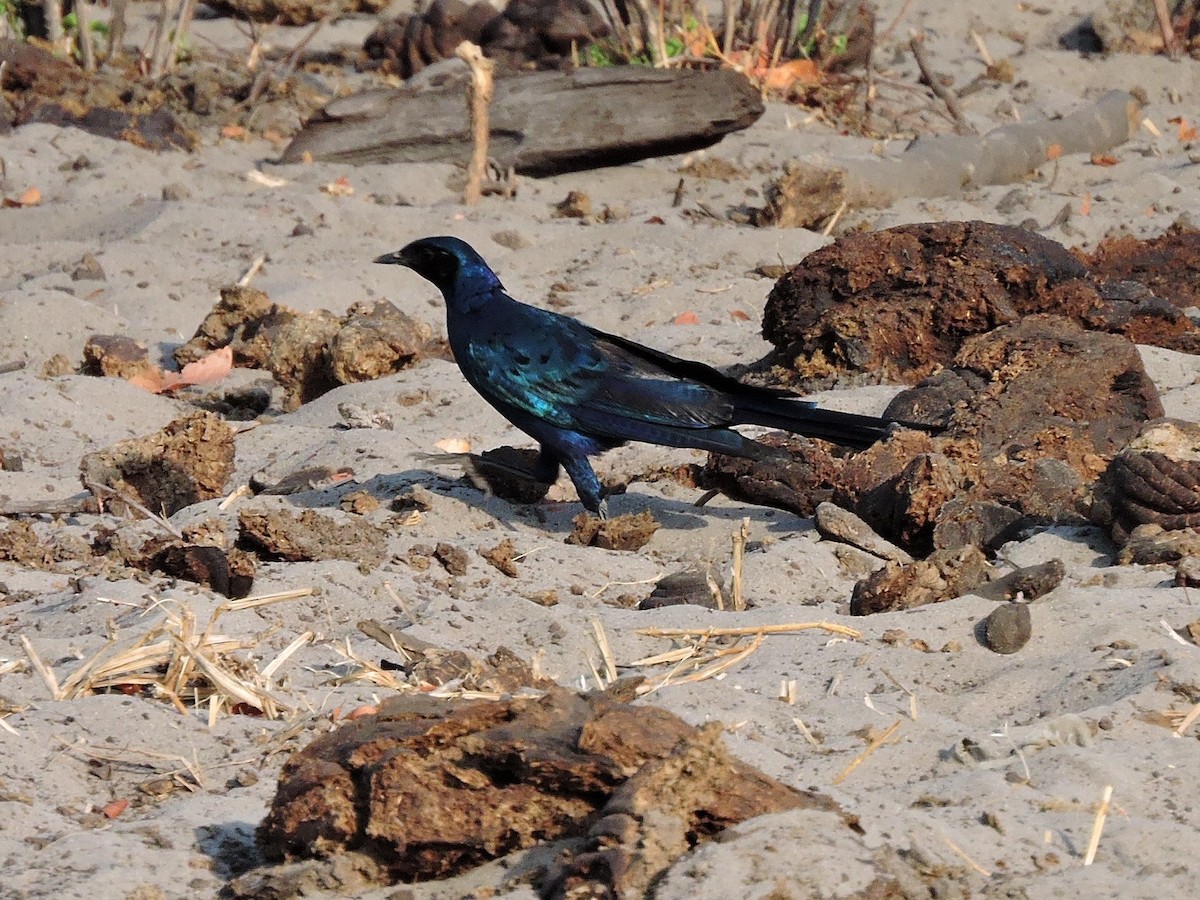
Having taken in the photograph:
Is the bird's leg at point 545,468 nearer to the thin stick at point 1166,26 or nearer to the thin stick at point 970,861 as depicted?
the thin stick at point 970,861

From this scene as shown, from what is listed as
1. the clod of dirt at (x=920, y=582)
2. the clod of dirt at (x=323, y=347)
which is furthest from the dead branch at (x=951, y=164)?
the clod of dirt at (x=920, y=582)

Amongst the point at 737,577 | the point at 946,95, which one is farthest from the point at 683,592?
the point at 946,95

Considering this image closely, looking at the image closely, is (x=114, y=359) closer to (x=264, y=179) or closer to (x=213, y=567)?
(x=213, y=567)

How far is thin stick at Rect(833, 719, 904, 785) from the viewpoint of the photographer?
315 cm

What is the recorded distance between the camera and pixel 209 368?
23.2ft

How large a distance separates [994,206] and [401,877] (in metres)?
7.21

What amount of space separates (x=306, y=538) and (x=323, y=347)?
87.3 inches

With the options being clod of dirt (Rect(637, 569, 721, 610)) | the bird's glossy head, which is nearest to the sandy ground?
clod of dirt (Rect(637, 569, 721, 610))

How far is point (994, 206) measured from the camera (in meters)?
9.16

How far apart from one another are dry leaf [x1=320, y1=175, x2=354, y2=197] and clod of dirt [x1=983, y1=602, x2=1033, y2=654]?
20.1 feet

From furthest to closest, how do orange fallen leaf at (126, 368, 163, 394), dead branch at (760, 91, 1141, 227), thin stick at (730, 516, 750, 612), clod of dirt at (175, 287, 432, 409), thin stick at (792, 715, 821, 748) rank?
dead branch at (760, 91, 1141, 227), orange fallen leaf at (126, 368, 163, 394), clod of dirt at (175, 287, 432, 409), thin stick at (730, 516, 750, 612), thin stick at (792, 715, 821, 748)

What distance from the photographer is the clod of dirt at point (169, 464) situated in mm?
5523

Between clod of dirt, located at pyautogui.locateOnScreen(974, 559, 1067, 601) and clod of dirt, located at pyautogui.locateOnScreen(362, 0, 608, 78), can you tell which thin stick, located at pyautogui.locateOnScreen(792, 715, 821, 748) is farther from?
clod of dirt, located at pyautogui.locateOnScreen(362, 0, 608, 78)

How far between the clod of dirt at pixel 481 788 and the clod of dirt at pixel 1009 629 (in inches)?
51.5
